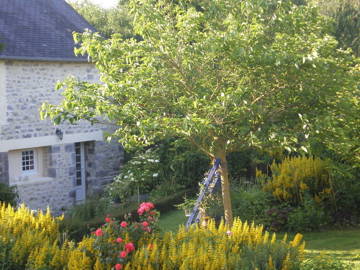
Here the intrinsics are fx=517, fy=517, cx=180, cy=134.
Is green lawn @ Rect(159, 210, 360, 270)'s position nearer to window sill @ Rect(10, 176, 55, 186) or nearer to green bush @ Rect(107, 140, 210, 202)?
green bush @ Rect(107, 140, 210, 202)

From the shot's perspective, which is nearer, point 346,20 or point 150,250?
point 150,250

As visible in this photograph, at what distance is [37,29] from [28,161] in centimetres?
395

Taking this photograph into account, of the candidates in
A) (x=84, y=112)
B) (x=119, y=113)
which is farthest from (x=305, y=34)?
(x=84, y=112)

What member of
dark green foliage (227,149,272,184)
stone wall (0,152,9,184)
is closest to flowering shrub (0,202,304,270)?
stone wall (0,152,9,184)

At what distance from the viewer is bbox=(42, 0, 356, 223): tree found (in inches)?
264

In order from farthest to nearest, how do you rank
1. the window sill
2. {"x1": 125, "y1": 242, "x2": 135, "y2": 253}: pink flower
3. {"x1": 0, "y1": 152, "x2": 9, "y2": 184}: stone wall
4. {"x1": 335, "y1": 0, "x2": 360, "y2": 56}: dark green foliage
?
{"x1": 335, "y1": 0, "x2": 360, "y2": 56}: dark green foliage, the window sill, {"x1": 0, "y1": 152, "x2": 9, "y2": 184}: stone wall, {"x1": 125, "y1": 242, "x2": 135, "y2": 253}: pink flower

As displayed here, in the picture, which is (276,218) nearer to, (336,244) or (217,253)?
(336,244)

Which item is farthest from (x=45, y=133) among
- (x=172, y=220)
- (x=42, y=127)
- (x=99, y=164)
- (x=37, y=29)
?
(x=172, y=220)

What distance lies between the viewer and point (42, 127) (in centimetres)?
1446

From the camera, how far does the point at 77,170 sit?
16297 millimetres

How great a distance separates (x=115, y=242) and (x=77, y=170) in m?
10.6

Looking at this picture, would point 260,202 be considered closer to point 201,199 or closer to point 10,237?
point 201,199

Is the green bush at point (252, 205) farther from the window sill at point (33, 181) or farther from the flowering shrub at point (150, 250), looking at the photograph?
the window sill at point (33, 181)

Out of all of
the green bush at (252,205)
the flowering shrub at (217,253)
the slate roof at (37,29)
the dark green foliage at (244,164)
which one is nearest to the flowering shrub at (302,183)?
the green bush at (252,205)
